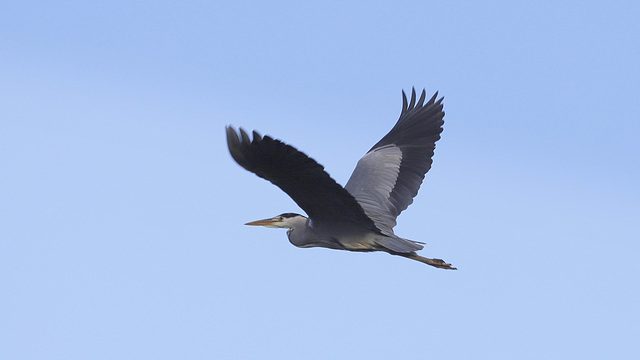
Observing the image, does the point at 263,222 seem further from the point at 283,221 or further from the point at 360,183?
the point at 360,183

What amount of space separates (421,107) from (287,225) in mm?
3048

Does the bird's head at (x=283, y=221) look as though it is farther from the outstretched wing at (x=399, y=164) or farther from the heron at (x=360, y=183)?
the outstretched wing at (x=399, y=164)

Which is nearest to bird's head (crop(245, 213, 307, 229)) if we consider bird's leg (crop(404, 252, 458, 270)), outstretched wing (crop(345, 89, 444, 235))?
outstretched wing (crop(345, 89, 444, 235))

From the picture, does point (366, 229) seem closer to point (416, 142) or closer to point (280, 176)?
point (280, 176)

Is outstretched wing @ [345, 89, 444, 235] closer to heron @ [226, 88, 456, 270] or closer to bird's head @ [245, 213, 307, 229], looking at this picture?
heron @ [226, 88, 456, 270]

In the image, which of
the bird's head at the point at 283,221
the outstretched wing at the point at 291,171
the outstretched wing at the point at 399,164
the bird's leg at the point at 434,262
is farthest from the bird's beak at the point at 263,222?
the bird's leg at the point at 434,262

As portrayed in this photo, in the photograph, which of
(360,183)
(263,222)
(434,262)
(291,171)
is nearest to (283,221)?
(263,222)

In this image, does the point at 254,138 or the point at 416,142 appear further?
the point at 416,142

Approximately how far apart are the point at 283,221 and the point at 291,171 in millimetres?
2213

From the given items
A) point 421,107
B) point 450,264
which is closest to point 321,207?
point 450,264

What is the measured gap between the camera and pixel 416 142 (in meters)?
11.5

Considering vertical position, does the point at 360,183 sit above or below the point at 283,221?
above

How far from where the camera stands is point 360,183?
10914mm

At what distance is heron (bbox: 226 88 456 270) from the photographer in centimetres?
754
